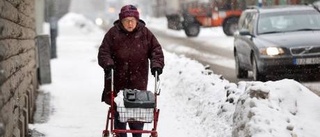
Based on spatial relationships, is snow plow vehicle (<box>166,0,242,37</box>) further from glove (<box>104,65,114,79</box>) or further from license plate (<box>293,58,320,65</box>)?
glove (<box>104,65,114,79</box>)

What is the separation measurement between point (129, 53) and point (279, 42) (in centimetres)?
604

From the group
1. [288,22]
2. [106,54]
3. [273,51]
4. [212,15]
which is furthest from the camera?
[212,15]

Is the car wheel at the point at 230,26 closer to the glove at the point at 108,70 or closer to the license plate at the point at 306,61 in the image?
the license plate at the point at 306,61

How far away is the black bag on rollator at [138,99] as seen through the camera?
5.52 m

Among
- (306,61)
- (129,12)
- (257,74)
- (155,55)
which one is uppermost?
(129,12)

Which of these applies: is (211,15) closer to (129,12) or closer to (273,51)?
(273,51)

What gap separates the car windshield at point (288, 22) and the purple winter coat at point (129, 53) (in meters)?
6.73

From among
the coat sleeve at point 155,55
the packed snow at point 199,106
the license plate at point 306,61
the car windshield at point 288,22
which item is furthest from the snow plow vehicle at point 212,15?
the coat sleeve at point 155,55

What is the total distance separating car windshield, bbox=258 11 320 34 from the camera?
12609 millimetres

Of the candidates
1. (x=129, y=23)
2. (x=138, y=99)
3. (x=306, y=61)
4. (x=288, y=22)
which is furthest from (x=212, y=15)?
(x=138, y=99)

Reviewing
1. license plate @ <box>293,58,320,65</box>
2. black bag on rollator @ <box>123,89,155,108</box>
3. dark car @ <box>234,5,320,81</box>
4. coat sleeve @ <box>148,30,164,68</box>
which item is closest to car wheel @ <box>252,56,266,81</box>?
dark car @ <box>234,5,320,81</box>

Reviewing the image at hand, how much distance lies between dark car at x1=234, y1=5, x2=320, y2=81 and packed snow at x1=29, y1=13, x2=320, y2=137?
99cm

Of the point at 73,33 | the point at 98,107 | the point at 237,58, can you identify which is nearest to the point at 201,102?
the point at 98,107

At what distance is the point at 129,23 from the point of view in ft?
19.7
